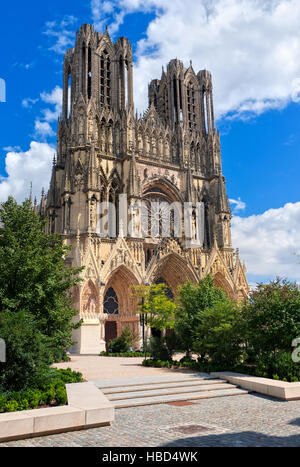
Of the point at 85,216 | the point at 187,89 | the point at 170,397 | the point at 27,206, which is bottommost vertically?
the point at 170,397

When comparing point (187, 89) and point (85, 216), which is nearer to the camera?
point (85, 216)

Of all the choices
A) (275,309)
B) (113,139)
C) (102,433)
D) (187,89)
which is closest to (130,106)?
(113,139)

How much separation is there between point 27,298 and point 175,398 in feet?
19.2

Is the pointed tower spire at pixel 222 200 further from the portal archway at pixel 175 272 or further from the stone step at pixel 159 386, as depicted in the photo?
the stone step at pixel 159 386

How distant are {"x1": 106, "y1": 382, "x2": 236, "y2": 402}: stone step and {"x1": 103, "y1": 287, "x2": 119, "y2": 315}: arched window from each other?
871 inches

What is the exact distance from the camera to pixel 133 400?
10.9 metres

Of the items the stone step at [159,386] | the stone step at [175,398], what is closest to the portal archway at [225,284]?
the stone step at [159,386]

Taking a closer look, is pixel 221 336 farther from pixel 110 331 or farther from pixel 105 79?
pixel 105 79

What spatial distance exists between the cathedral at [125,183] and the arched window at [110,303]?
3.5 inches

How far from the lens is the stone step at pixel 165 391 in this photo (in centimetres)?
1125

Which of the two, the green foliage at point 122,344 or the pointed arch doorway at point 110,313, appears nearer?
the green foliage at point 122,344

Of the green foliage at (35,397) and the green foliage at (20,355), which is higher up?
the green foliage at (20,355)
